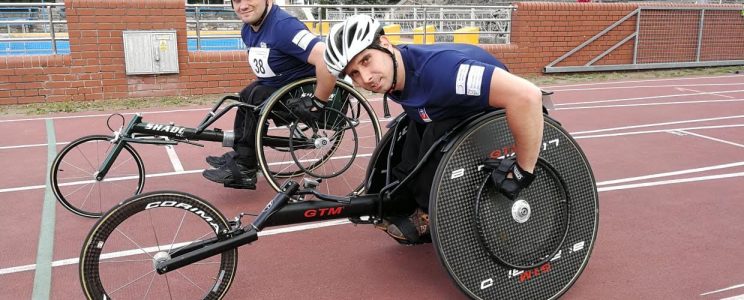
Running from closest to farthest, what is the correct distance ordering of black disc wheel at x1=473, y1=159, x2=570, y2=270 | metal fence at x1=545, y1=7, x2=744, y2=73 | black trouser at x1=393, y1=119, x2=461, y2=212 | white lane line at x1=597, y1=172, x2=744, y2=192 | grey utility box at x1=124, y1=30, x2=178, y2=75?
black disc wheel at x1=473, y1=159, x2=570, y2=270 < black trouser at x1=393, y1=119, x2=461, y2=212 < white lane line at x1=597, y1=172, x2=744, y2=192 < grey utility box at x1=124, y1=30, x2=178, y2=75 < metal fence at x1=545, y1=7, x2=744, y2=73

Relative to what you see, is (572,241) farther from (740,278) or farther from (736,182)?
(736,182)

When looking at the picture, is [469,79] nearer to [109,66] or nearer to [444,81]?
[444,81]

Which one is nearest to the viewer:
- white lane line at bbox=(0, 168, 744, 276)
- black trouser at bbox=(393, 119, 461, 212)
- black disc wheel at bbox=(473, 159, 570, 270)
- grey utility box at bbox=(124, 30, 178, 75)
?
black disc wheel at bbox=(473, 159, 570, 270)

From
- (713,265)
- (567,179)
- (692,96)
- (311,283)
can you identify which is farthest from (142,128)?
(692,96)

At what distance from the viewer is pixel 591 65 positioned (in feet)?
41.9

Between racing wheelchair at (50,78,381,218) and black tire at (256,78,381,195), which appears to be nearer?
racing wheelchair at (50,78,381,218)

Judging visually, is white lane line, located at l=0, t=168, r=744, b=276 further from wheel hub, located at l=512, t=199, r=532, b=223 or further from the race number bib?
wheel hub, located at l=512, t=199, r=532, b=223

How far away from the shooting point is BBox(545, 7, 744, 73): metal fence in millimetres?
12836

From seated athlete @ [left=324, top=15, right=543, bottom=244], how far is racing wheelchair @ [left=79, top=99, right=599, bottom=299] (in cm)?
15

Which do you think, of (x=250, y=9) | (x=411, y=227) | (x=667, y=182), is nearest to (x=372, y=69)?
(x=411, y=227)

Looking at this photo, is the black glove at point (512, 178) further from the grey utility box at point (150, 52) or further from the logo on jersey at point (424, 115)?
the grey utility box at point (150, 52)

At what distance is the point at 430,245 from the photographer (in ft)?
12.6

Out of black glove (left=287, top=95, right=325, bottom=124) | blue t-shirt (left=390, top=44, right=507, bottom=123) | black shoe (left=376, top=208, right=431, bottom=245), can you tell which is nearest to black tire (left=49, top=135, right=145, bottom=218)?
black glove (left=287, top=95, right=325, bottom=124)

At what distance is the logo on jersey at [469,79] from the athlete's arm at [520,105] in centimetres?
6
